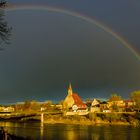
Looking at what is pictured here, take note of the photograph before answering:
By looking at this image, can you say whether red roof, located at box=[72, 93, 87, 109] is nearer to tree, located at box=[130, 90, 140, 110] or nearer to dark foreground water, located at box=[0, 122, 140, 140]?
tree, located at box=[130, 90, 140, 110]

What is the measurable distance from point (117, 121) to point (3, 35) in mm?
89415

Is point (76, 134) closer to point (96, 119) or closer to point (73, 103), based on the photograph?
point (96, 119)

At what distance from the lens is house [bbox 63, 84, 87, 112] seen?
136 metres

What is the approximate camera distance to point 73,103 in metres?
147

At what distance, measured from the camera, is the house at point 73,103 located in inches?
5369

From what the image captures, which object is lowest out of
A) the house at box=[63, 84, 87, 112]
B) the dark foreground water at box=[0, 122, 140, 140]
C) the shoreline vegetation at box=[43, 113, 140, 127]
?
the dark foreground water at box=[0, 122, 140, 140]

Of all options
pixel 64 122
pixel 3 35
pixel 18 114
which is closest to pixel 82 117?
pixel 64 122

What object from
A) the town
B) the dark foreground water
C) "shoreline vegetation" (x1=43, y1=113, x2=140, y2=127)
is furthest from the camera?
the town

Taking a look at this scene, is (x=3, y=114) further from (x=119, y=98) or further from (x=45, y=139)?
(x=119, y=98)

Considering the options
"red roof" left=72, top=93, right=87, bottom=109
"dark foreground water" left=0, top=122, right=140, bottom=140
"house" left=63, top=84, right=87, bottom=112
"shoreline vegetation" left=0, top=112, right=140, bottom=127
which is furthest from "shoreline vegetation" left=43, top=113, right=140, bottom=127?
"dark foreground water" left=0, top=122, right=140, bottom=140

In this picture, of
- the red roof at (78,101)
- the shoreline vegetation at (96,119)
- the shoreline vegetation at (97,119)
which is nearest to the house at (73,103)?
the red roof at (78,101)

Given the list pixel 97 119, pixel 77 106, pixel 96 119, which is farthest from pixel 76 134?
pixel 77 106

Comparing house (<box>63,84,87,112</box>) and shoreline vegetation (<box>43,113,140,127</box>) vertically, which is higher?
house (<box>63,84,87,112</box>)

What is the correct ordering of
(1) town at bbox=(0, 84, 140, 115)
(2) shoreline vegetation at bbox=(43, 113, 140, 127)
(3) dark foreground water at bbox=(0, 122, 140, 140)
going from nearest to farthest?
(3) dark foreground water at bbox=(0, 122, 140, 140), (2) shoreline vegetation at bbox=(43, 113, 140, 127), (1) town at bbox=(0, 84, 140, 115)
